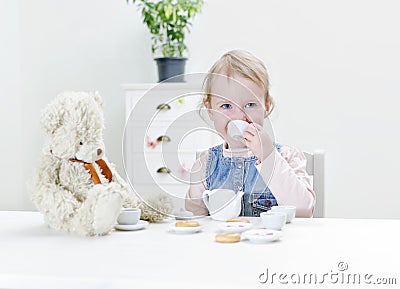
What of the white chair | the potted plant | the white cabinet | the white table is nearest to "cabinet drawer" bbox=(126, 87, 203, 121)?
the white cabinet

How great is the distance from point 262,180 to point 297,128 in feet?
6.03

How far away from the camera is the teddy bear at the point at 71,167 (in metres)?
1.00

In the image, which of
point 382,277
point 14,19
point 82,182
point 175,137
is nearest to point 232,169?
point 175,137

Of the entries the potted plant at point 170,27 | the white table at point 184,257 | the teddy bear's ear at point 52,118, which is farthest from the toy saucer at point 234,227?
the potted plant at point 170,27

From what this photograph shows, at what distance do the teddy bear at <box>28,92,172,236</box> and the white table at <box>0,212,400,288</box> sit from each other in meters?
0.04

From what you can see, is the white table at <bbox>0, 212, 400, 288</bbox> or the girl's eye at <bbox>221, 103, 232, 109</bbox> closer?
the white table at <bbox>0, 212, 400, 288</bbox>

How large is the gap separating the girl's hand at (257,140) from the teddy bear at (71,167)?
0.27m

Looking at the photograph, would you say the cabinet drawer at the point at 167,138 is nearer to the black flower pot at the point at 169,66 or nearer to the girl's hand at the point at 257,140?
the girl's hand at the point at 257,140

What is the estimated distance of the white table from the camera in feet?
2.46

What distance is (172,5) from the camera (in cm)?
283

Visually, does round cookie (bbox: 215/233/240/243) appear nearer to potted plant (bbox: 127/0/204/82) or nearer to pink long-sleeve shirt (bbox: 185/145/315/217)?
pink long-sleeve shirt (bbox: 185/145/315/217)

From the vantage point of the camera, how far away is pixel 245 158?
4.14 feet

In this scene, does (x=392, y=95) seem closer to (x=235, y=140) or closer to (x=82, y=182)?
(x=235, y=140)

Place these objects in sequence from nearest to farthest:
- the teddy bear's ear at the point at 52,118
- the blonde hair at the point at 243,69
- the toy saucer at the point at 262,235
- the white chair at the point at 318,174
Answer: the toy saucer at the point at 262,235, the teddy bear's ear at the point at 52,118, the blonde hair at the point at 243,69, the white chair at the point at 318,174
